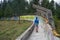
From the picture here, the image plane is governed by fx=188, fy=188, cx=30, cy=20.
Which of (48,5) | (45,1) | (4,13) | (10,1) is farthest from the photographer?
(10,1)

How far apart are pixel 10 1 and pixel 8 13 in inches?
1025

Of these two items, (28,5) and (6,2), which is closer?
(6,2)

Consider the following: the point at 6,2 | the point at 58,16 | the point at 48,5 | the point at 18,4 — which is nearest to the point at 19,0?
the point at 18,4

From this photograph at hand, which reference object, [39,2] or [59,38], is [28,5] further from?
[59,38]

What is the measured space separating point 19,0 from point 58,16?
174ft

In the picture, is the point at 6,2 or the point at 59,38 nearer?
the point at 59,38

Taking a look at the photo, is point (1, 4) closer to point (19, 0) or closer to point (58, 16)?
point (19, 0)

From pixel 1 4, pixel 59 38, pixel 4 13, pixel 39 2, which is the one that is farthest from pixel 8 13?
pixel 59 38

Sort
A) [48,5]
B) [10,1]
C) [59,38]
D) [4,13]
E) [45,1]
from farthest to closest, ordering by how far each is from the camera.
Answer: [10,1], [45,1], [48,5], [4,13], [59,38]

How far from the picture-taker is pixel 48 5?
79250 millimetres

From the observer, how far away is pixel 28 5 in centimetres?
9869

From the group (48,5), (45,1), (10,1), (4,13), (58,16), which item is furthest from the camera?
(10,1)

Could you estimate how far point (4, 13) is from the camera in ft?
233

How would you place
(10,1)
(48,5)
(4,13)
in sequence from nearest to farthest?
(4,13)
(48,5)
(10,1)
